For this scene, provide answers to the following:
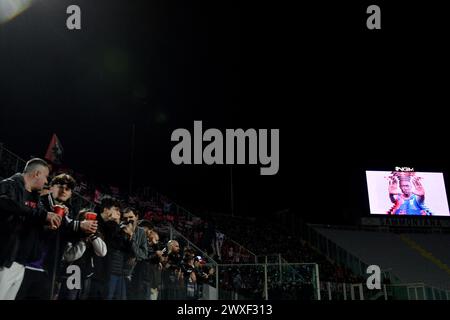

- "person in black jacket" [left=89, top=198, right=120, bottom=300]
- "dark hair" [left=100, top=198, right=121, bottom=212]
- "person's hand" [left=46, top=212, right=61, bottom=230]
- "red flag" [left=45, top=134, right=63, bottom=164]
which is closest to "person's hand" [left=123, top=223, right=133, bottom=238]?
"person in black jacket" [left=89, top=198, right=120, bottom=300]

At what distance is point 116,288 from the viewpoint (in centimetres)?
699

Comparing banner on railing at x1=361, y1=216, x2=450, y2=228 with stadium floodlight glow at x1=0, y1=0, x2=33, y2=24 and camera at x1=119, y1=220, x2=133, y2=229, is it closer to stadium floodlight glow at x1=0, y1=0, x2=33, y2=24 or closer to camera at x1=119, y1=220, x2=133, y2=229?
camera at x1=119, y1=220, x2=133, y2=229

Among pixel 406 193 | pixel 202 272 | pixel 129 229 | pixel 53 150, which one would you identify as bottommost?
pixel 202 272

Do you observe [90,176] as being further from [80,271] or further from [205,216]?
[80,271]

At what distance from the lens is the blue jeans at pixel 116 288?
6918 millimetres

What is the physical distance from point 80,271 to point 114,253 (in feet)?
2.00

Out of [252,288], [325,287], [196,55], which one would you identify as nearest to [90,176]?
[196,55]

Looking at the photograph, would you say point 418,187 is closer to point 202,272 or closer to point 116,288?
point 202,272

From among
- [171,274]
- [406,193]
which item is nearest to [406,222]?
[406,193]

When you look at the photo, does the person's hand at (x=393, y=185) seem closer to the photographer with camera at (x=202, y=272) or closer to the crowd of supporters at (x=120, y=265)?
the crowd of supporters at (x=120, y=265)

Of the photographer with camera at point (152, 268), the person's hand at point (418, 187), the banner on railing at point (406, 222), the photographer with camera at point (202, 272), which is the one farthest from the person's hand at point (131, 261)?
the person's hand at point (418, 187)

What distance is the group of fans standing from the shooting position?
596cm

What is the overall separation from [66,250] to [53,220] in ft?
2.28
